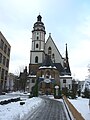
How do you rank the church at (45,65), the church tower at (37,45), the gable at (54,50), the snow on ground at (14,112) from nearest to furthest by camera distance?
1. the snow on ground at (14,112)
2. the church at (45,65)
3. the church tower at (37,45)
4. the gable at (54,50)

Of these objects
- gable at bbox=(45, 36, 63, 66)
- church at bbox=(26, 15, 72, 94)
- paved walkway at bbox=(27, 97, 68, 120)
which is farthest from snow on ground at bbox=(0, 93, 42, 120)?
gable at bbox=(45, 36, 63, 66)

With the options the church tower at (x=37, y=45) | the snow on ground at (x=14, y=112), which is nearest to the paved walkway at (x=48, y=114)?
the snow on ground at (x=14, y=112)

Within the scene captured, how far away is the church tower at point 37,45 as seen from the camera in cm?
8262

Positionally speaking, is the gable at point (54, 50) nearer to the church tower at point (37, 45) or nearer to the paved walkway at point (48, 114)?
the church tower at point (37, 45)

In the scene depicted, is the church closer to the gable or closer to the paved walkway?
the gable

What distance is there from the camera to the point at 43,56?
8450 centimetres

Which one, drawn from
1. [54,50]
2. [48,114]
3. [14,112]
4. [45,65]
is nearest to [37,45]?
[54,50]

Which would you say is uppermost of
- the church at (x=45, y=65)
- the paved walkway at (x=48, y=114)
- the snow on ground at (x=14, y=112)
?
the church at (x=45, y=65)

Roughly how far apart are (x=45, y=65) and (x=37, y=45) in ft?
34.2

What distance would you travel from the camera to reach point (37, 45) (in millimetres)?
83438

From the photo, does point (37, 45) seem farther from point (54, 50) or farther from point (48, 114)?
point (48, 114)

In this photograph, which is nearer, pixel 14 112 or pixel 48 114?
pixel 14 112

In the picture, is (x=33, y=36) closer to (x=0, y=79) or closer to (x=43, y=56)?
(x=43, y=56)

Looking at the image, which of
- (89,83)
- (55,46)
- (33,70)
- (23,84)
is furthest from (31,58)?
(89,83)
